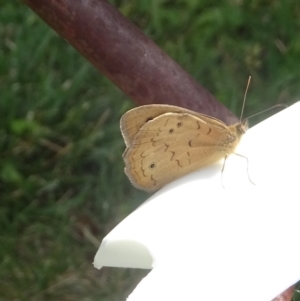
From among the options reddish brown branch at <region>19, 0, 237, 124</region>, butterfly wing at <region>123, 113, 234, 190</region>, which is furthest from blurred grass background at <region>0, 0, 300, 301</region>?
reddish brown branch at <region>19, 0, 237, 124</region>

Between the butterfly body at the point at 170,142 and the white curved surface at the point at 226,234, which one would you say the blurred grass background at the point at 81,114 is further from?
the white curved surface at the point at 226,234

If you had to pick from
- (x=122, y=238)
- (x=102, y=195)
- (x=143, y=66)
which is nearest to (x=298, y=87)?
(x=102, y=195)

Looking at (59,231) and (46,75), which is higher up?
(46,75)

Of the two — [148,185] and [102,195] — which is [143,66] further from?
[102,195]

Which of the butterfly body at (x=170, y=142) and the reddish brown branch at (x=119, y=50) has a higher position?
the reddish brown branch at (x=119, y=50)

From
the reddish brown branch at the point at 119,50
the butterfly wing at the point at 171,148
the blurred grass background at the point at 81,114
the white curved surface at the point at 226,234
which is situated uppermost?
the blurred grass background at the point at 81,114

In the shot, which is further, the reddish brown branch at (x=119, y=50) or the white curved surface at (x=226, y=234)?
the reddish brown branch at (x=119, y=50)

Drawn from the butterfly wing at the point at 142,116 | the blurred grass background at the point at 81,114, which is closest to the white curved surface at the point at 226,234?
the butterfly wing at the point at 142,116
